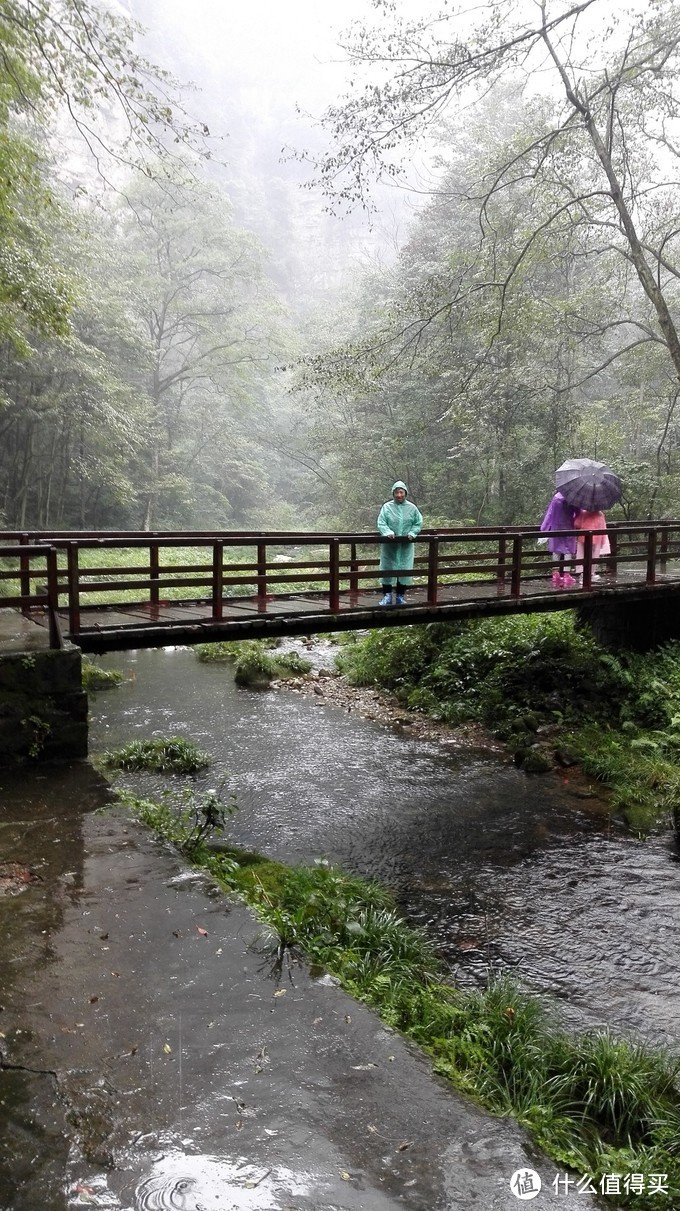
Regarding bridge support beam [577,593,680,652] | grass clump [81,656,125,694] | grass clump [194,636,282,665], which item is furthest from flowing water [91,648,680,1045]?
grass clump [194,636,282,665]

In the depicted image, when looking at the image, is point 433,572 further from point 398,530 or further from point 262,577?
point 262,577

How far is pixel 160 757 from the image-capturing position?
10.0 metres

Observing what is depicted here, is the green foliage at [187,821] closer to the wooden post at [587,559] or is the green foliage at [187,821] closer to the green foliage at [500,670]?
the green foliage at [500,670]

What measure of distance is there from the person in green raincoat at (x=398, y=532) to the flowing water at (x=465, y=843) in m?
2.68

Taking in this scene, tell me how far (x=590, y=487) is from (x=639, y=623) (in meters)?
3.34

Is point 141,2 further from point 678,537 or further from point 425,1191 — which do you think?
point 425,1191

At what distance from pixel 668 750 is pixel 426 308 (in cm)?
1006

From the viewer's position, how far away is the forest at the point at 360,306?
1276cm

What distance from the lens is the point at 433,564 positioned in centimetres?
975

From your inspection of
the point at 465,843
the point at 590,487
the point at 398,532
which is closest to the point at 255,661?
the point at 398,532

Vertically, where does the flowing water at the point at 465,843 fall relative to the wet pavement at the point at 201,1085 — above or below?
below

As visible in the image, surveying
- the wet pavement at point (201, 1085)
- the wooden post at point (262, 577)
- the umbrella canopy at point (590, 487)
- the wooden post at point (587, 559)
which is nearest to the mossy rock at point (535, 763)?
the wooden post at point (587, 559)

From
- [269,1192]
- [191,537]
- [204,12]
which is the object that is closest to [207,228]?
[191,537]

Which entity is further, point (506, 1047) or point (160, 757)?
point (160, 757)
